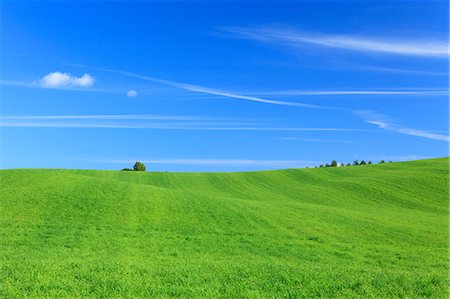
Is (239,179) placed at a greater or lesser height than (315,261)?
greater

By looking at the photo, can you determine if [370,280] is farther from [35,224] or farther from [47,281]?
[35,224]

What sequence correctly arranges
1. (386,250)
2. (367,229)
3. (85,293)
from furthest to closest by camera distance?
(367,229) → (386,250) → (85,293)

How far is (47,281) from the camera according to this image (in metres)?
14.5

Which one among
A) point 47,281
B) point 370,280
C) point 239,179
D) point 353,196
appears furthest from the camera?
point 239,179

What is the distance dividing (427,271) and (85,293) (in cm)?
1484

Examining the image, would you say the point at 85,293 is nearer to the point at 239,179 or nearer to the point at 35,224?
the point at 35,224

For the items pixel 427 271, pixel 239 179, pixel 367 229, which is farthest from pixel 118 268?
pixel 239 179

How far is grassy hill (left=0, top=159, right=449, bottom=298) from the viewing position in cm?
1491

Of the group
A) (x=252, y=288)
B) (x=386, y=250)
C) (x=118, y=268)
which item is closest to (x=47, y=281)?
(x=118, y=268)

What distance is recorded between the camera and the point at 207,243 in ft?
87.7

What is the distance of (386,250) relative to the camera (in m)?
26.8

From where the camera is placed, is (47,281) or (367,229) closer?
(47,281)

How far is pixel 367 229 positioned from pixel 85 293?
25454mm

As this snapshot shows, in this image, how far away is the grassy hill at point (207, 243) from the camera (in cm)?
1491
